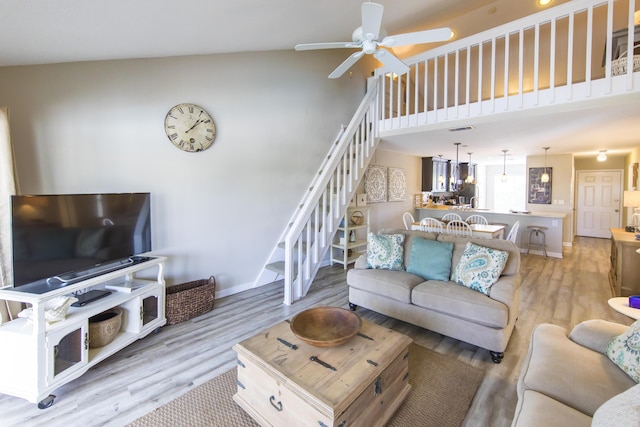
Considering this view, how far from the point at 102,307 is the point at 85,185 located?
1.27 meters

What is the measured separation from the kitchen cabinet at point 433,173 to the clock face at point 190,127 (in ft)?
19.1

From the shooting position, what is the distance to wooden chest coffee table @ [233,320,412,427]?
147cm

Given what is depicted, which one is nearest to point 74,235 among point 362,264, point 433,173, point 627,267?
point 362,264

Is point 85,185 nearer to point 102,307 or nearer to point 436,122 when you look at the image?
point 102,307

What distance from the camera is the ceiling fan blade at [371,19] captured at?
1.91m

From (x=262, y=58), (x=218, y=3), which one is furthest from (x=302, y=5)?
(x=262, y=58)

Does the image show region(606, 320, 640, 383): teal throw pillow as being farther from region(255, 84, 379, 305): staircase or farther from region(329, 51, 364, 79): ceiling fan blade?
region(255, 84, 379, 305): staircase

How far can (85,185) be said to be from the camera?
2846 mm

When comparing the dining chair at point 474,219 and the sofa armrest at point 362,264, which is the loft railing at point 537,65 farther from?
the dining chair at point 474,219

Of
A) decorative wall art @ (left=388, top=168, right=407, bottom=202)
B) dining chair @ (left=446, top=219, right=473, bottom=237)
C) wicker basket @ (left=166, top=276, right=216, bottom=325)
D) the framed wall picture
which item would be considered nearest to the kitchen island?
the framed wall picture

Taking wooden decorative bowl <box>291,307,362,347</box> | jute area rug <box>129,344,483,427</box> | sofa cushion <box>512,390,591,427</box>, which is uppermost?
wooden decorative bowl <box>291,307,362,347</box>

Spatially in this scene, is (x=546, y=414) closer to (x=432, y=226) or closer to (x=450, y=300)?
(x=450, y=300)

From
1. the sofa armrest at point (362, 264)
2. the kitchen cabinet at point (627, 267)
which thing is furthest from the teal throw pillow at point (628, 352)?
the kitchen cabinet at point (627, 267)

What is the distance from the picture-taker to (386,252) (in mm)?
3369
